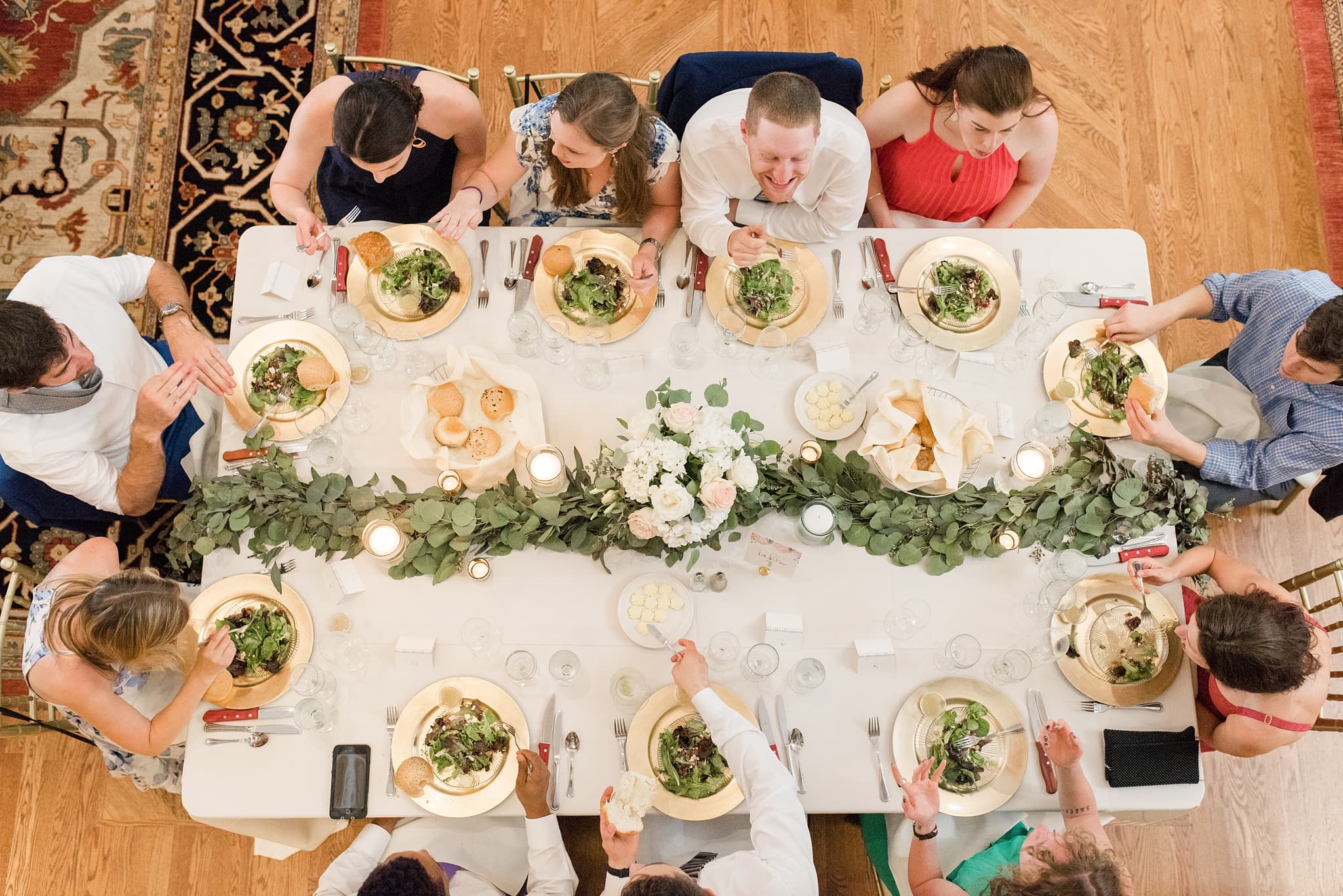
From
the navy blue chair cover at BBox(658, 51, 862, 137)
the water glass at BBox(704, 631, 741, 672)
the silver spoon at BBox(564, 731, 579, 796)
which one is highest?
the navy blue chair cover at BBox(658, 51, 862, 137)

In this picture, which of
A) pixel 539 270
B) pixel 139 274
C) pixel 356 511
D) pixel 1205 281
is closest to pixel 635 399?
pixel 539 270

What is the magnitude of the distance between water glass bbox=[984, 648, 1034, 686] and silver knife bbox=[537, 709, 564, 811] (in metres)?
1.12

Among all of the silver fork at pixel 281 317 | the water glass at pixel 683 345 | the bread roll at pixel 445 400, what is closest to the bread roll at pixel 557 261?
the water glass at pixel 683 345

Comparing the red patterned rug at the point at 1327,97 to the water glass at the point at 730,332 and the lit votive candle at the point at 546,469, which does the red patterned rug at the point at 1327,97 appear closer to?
the water glass at the point at 730,332

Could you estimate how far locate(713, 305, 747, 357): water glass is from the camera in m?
2.39

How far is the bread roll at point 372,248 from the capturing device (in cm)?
234

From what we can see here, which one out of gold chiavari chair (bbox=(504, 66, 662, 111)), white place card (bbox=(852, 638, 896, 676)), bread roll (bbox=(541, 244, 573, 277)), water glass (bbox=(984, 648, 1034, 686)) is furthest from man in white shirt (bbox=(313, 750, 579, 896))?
gold chiavari chair (bbox=(504, 66, 662, 111))

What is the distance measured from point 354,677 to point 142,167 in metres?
2.71

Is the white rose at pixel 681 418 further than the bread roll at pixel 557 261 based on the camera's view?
No

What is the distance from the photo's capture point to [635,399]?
236 cm

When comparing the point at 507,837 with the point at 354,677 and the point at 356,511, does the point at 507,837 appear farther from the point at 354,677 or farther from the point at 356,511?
the point at 356,511

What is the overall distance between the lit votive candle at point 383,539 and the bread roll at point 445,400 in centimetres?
32

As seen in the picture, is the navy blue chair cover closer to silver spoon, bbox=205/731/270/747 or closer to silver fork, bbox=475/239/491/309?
silver fork, bbox=475/239/491/309

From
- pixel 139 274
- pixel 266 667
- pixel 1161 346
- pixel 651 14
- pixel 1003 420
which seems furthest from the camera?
pixel 651 14
